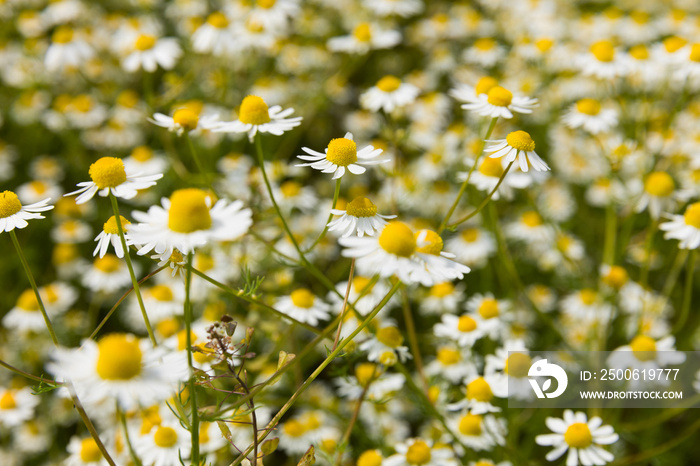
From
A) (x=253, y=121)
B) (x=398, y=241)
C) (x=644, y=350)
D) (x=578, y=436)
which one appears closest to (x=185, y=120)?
(x=253, y=121)

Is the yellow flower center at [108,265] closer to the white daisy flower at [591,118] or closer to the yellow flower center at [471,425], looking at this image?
the yellow flower center at [471,425]

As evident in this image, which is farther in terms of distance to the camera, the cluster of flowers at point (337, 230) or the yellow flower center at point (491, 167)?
the yellow flower center at point (491, 167)

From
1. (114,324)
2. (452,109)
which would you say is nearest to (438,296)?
(114,324)

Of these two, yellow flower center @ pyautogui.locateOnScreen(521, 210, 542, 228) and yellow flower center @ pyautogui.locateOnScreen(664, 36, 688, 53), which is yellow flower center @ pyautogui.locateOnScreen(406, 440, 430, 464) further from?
yellow flower center @ pyautogui.locateOnScreen(664, 36, 688, 53)

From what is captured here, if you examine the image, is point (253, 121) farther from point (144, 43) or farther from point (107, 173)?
point (144, 43)

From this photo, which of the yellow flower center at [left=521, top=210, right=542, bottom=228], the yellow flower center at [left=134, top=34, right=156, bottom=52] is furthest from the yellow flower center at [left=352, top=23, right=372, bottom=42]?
the yellow flower center at [left=521, top=210, right=542, bottom=228]

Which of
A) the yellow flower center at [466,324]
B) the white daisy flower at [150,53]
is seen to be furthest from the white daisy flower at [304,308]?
the white daisy flower at [150,53]

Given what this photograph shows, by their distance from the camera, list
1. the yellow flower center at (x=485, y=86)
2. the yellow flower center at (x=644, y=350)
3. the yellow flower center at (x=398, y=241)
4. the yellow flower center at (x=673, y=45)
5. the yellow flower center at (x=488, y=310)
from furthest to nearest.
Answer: the yellow flower center at (x=673, y=45) → the yellow flower center at (x=488, y=310) → the yellow flower center at (x=644, y=350) → the yellow flower center at (x=485, y=86) → the yellow flower center at (x=398, y=241)
